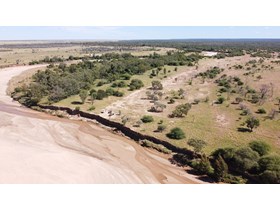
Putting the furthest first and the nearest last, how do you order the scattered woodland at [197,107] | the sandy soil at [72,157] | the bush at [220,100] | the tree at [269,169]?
the bush at [220,100], the scattered woodland at [197,107], the sandy soil at [72,157], the tree at [269,169]

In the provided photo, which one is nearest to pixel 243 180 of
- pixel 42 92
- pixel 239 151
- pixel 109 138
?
pixel 239 151

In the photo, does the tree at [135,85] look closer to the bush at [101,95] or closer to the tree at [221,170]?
the bush at [101,95]

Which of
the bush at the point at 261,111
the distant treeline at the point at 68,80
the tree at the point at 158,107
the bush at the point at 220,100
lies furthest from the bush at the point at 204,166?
the distant treeline at the point at 68,80

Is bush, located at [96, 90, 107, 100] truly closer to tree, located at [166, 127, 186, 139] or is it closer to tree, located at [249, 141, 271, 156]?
tree, located at [166, 127, 186, 139]

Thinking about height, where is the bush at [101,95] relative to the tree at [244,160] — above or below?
above

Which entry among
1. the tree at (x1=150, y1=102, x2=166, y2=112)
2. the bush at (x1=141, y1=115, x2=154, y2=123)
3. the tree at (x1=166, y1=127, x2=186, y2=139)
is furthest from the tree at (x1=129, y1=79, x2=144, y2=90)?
the tree at (x1=166, y1=127, x2=186, y2=139)

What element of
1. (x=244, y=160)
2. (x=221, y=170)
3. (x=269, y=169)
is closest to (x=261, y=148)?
(x=244, y=160)
